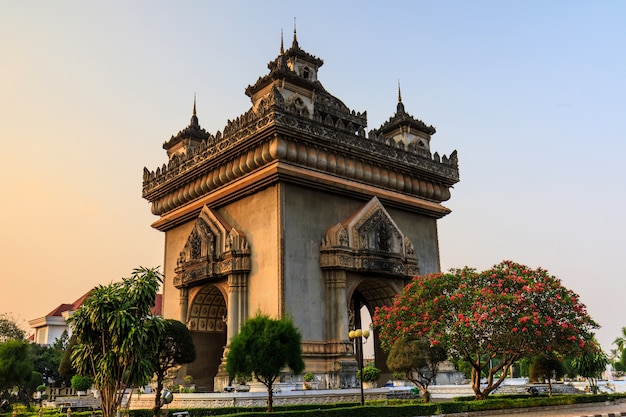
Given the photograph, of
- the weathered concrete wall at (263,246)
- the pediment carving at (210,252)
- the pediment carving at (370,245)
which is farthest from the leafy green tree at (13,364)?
the pediment carving at (370,245)

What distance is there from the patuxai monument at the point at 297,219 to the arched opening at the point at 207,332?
50 millimetres

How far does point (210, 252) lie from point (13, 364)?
12.0 meters

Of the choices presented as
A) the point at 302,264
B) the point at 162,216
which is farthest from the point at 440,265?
the point at 162,216

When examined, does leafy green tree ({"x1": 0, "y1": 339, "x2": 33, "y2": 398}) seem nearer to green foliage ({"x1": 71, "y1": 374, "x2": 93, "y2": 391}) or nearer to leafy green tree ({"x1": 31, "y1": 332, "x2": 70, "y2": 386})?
green foliage ({"x1": 71, "y1": 374, "x2": 93, "y2": 391})

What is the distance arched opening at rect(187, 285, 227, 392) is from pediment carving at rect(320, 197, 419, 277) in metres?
5.92

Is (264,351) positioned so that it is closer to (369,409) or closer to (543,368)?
(369,409)

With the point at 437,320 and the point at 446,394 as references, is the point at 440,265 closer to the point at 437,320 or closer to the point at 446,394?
the point at 446,394

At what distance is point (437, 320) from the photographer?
19.9 m

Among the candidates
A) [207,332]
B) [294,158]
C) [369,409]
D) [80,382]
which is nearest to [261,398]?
[369,409]

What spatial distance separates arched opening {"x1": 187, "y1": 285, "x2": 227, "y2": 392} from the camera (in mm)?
26484

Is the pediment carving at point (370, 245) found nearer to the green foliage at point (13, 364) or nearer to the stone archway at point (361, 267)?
the stone archway at point (361, 267)

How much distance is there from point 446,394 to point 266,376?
10342 millimetres

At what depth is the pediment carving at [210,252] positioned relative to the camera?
930 inches

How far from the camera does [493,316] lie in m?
18.6
